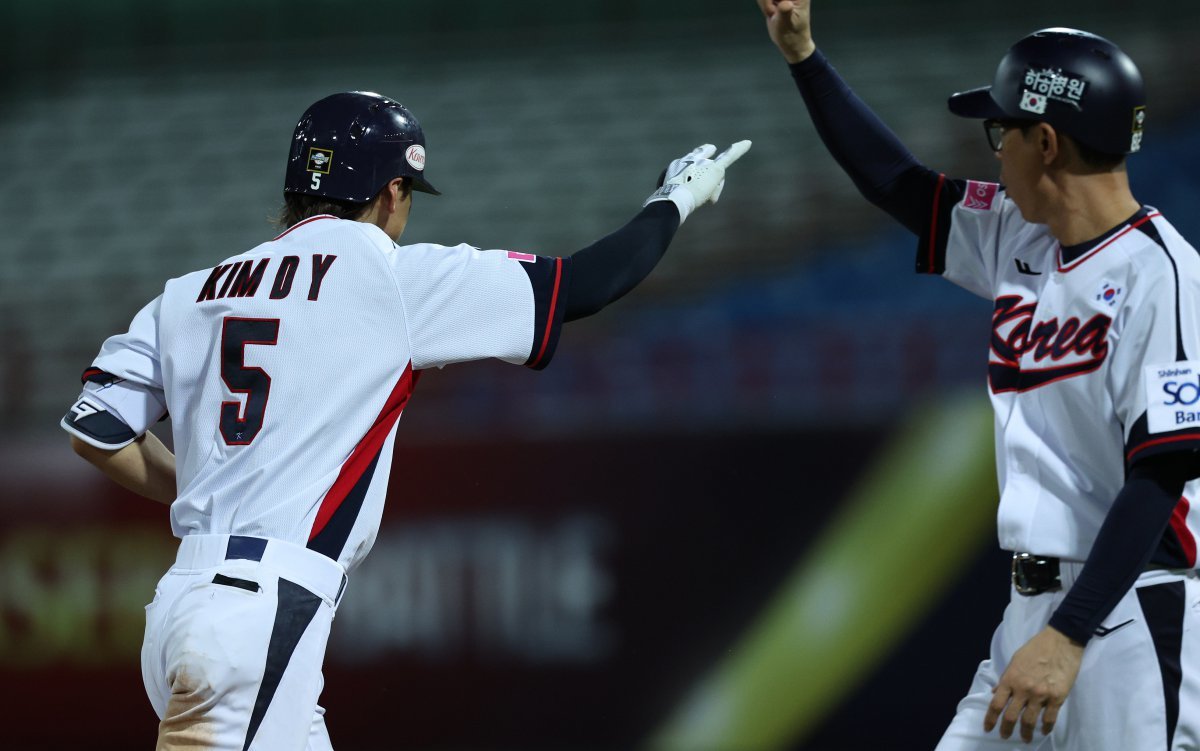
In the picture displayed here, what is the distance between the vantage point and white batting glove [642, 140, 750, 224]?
294cm

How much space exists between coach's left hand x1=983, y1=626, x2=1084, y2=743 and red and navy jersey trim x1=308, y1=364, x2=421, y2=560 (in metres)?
1.20

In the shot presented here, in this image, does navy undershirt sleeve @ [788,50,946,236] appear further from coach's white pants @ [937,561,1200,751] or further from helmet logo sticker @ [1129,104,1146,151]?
coach's white pants @ [937,561,1200,751]

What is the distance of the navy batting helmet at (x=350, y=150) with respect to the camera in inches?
105

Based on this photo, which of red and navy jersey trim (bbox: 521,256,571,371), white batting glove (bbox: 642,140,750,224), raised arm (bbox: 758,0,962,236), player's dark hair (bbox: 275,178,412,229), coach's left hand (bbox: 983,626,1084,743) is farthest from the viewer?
white batting glove (bbox: 642,140,750,224)

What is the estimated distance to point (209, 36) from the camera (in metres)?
7.21

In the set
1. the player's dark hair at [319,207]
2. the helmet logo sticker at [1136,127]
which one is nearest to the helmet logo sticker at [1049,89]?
the helmet logo sticker at [1136,127]

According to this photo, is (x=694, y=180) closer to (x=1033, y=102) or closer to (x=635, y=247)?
(x=635, y=247)

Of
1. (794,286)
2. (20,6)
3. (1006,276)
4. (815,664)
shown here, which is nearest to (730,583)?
(815,664)

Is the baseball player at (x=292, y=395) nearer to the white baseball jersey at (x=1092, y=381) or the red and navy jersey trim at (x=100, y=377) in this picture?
the red and navy jersey trim at (x=100, y=377)

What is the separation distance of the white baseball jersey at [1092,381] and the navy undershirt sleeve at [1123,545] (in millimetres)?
47

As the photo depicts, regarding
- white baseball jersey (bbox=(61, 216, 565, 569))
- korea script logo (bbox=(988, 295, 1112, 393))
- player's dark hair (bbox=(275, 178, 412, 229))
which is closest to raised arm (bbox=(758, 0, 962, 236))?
korea script logo (bbox=(988, 295, 1112, 393))

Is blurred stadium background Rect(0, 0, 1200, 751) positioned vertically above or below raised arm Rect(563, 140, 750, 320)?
below

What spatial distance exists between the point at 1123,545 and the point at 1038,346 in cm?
44

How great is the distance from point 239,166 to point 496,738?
345cm
